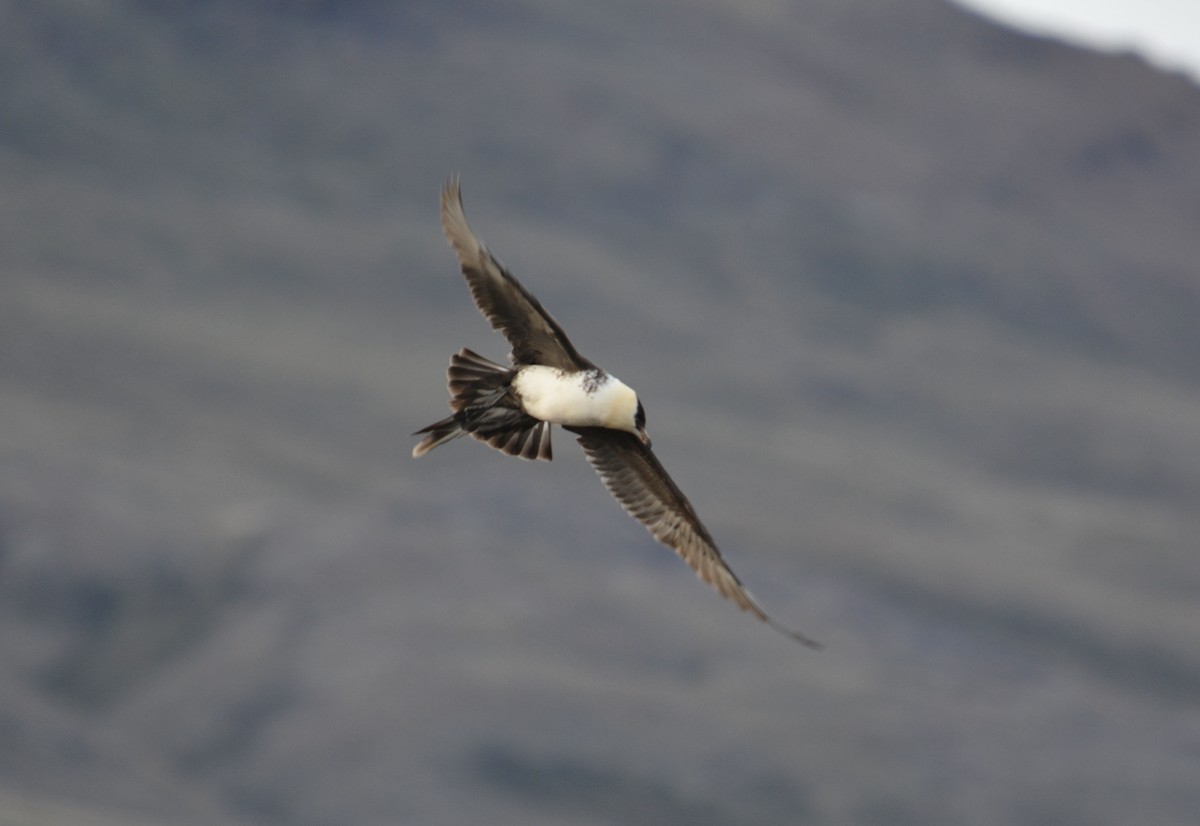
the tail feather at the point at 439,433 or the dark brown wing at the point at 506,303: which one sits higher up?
the dark brown wing at the point at 506,303

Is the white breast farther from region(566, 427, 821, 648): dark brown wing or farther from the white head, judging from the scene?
region(566, 427, 821, 648): dark brown wing

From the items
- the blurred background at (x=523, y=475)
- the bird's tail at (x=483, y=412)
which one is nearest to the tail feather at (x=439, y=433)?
the bird's tail at (x=483, y=412)

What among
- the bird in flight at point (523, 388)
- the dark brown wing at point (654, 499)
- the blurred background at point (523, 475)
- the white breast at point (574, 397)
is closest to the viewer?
the bird in flight at point (523, 388)

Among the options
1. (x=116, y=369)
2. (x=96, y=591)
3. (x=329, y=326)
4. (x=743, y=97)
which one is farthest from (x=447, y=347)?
(x=743, y=97)

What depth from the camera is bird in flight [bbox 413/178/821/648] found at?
11.6 meters

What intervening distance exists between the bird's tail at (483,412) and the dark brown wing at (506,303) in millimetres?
222

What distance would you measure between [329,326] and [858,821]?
3514 cm

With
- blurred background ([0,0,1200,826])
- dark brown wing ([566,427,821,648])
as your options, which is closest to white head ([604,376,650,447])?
dark brown wing ([566,427,821,648])

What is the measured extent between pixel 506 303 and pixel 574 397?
71 cm

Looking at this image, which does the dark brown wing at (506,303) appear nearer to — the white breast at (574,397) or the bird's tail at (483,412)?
the white breast at (574,397)

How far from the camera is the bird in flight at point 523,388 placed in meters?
11.6

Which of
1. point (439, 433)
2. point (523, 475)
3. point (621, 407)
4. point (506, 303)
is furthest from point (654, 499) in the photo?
point (523, 475)

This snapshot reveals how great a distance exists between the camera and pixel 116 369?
248ft

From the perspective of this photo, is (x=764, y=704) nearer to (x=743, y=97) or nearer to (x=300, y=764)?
(x=300, y=764)
